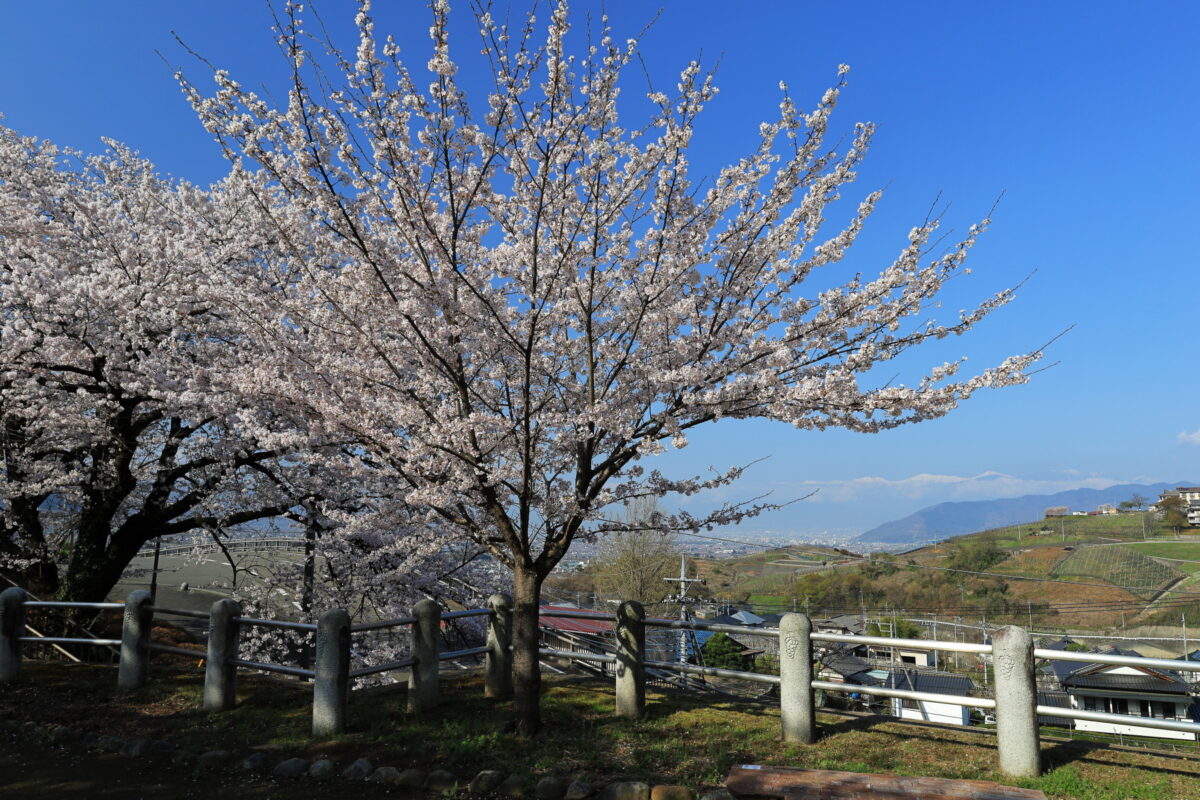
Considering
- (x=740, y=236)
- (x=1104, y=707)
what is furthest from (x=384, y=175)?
(x=1104, y=707)

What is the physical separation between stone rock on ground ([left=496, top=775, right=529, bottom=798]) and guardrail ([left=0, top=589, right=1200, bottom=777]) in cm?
186

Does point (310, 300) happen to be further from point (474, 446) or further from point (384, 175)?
point (474, 446)

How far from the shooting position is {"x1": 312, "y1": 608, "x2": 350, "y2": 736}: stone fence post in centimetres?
734

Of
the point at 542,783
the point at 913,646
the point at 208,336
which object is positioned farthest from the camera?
the point at 208,336

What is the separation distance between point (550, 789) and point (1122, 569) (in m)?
121

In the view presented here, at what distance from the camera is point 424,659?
8102mm

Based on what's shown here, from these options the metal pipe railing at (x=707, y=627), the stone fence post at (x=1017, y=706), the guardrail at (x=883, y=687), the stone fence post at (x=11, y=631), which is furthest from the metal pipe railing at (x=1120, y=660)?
the stone fence post at (x=11, y=631)

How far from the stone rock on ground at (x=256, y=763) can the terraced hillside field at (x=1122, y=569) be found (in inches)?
4192

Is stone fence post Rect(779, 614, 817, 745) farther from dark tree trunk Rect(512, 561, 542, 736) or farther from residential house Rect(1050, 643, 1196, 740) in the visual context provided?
residential house Rect(1050, 643, 1196, 740)

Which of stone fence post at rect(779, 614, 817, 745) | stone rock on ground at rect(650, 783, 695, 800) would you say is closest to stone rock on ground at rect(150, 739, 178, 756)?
stone rock on ground at rect(650, 783, 695, 800)

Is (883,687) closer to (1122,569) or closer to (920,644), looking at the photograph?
(920,644)

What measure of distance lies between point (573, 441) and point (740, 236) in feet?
10.2

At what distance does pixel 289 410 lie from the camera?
27.3 ft

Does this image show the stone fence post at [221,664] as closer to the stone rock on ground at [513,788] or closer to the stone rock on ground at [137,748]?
the stone rock on ground at [137,748]
